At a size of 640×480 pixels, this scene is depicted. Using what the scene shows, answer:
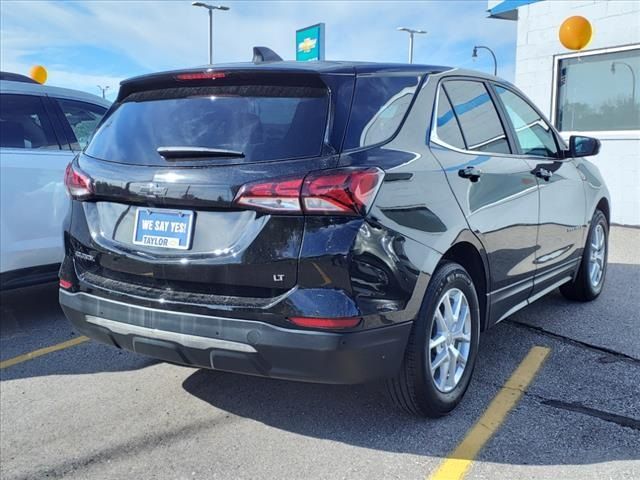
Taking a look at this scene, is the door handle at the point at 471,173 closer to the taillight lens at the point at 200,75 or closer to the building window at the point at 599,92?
the taillight lens at the point at 200,75

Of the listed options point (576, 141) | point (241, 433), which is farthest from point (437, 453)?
point (576, 141)

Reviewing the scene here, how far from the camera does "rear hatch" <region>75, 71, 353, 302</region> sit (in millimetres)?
2639

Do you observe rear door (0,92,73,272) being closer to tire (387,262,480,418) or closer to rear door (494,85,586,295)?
tire (387,262,480,418)

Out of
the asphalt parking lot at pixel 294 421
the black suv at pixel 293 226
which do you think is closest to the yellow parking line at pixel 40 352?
the asphalt parking lot at pixel 294 421

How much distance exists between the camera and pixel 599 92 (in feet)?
32.9

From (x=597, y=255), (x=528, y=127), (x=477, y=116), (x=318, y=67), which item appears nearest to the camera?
(x=318, y=67)

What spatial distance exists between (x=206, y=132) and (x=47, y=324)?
119 inches

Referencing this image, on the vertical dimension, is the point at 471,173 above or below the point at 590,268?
above

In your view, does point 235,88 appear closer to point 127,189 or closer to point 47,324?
point 127,189

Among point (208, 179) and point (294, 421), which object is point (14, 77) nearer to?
point (208, 179)

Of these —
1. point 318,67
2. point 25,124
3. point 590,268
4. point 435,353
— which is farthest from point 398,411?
point 25,124

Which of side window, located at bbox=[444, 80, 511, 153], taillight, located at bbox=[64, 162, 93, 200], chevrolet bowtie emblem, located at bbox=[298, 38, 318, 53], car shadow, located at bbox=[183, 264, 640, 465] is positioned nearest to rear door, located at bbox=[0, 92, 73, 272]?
taillight, located at bbox=[64, 162, 93, 200]

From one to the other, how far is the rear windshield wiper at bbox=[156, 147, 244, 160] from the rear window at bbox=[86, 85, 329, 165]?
0.02m

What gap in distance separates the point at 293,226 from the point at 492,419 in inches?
60.4
